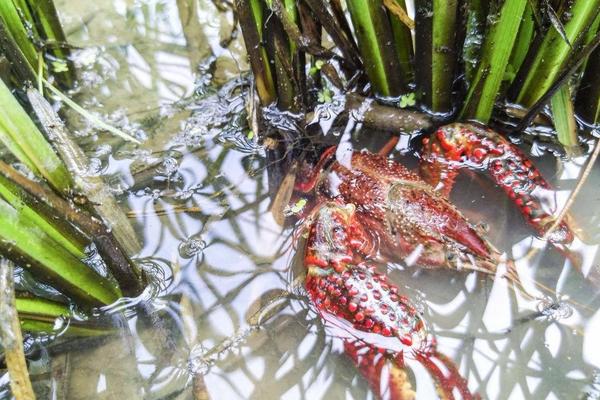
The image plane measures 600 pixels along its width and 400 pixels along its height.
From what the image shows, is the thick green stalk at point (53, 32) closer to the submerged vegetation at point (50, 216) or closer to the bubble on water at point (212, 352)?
Result: the submerged vegetation at point (50, 216)

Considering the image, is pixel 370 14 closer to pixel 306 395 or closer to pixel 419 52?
pixel 419 52

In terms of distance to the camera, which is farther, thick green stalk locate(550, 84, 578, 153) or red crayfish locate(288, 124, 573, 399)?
thick green stalk locate(550, 84, 578, 153)

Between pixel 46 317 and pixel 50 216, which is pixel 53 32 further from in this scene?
pixel 46 317

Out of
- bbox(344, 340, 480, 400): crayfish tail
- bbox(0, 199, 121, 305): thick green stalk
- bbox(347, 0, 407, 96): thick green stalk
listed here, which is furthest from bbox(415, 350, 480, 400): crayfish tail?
bbox(347, 0, 407, 96): thick green stalk

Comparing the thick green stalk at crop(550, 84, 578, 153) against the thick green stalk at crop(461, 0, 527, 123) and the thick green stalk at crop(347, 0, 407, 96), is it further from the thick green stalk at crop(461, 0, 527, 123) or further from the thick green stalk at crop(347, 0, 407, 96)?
the thick green stalk at crop(347, 0, 407, 96)

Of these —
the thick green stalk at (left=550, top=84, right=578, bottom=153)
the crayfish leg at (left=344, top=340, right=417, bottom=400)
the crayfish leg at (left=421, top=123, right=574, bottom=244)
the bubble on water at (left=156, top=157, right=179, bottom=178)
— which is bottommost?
the crayfish leg at (left=344, top=340, right=417, bottom=400)
